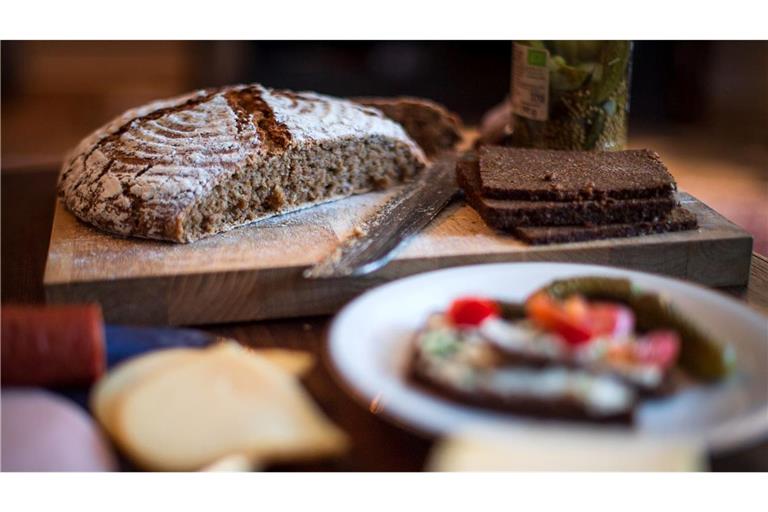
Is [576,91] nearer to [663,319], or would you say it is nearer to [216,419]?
[663,319]

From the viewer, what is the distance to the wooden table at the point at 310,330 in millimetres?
1179

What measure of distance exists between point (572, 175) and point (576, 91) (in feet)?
1.24

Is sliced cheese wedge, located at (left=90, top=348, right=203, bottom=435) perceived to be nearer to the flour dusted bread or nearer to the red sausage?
the red sausage

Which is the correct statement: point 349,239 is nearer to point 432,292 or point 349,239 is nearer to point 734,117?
point 432,292

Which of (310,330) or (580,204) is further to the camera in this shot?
(580,204)

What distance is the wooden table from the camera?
118cm

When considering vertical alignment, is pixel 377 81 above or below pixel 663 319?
below

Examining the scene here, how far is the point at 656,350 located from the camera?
1.14 meters

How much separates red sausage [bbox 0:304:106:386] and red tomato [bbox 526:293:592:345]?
0.61 meters

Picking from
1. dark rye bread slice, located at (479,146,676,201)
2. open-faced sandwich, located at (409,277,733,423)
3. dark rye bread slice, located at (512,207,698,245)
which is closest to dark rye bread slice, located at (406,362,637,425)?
open-faced sandwich, located at (409,277,733,423)

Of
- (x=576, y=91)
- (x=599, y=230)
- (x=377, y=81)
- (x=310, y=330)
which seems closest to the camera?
(x=310, y=330)

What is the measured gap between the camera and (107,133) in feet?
6.92

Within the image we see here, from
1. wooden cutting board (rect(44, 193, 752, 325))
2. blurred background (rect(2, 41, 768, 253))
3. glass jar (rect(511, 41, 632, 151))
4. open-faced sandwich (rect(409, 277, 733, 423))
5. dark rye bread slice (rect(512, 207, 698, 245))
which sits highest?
glass jar (rect(511, 41, 632, 151))

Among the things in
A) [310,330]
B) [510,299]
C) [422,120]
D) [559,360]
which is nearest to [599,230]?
[510,299]
